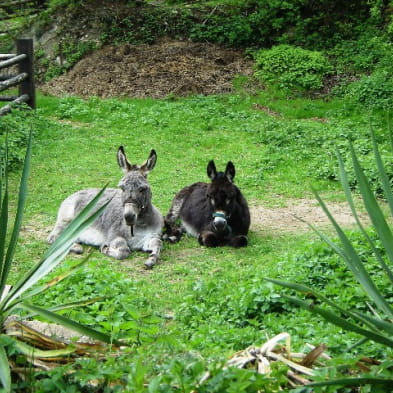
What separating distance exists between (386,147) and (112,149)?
19.2ft

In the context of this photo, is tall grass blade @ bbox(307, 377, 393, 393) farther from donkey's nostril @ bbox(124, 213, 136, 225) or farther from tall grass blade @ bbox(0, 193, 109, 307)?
donkey's nostril @ bbox(124, 213, 136, 225)

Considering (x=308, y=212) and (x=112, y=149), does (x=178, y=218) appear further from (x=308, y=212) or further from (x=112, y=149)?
(x=112, y=149)

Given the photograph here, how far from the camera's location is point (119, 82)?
19.6 m

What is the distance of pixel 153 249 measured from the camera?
9500 millimetres

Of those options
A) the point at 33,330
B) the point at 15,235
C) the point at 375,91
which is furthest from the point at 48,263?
the point at 375,91

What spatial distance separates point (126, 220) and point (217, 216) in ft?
4.18

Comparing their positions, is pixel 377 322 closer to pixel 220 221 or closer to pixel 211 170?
pixel 220 221

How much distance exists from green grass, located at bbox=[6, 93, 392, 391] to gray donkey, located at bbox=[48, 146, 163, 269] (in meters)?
0.23

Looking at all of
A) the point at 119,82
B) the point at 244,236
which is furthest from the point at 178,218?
the point at 119,82

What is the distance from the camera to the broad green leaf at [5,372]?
3.85 meters

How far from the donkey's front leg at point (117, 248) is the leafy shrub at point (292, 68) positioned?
33.8ft

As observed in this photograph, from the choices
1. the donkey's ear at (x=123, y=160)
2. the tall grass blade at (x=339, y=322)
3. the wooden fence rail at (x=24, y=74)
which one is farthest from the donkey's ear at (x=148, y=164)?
the wooden fence rail at (x=24, y=74)

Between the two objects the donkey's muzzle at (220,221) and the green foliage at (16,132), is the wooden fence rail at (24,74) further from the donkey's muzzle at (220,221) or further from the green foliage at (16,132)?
the donkey's muzzle at (220,221)

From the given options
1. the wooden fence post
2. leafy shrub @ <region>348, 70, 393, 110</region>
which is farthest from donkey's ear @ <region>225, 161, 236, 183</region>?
the wooden fence post
